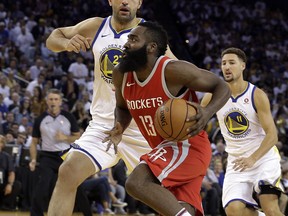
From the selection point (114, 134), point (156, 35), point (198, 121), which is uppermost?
point (156, 35)

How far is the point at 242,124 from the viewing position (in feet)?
23.8

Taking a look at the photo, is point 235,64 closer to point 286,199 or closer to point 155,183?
point 155,183

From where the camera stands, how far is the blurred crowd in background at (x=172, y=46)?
1362 centimetres

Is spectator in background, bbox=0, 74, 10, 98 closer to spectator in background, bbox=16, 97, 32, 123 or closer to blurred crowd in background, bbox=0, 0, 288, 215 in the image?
blurred crowd in background, bbox=0, 0, 288, 215

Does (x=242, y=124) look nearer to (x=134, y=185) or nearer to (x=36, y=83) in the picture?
(x=134, y=185)

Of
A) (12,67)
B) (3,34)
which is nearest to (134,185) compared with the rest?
(12,67)

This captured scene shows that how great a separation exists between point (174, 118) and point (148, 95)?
0.40m

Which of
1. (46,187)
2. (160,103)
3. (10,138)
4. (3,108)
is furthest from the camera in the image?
(3,108)

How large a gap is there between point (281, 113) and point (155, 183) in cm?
1375

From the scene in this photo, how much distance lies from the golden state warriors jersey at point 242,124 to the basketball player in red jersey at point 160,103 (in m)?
2.01

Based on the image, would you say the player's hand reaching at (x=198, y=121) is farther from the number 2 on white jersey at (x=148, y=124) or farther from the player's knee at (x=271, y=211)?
the player's knee at (x=271, y=211)

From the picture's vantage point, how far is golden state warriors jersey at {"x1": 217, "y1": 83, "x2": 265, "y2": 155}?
720 centimetres

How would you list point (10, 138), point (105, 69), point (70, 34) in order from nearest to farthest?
1. point (105, 69)
2. point (70, 34)
3. point (10, 138)

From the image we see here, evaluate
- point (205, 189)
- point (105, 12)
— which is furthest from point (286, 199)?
point (105, 12)
